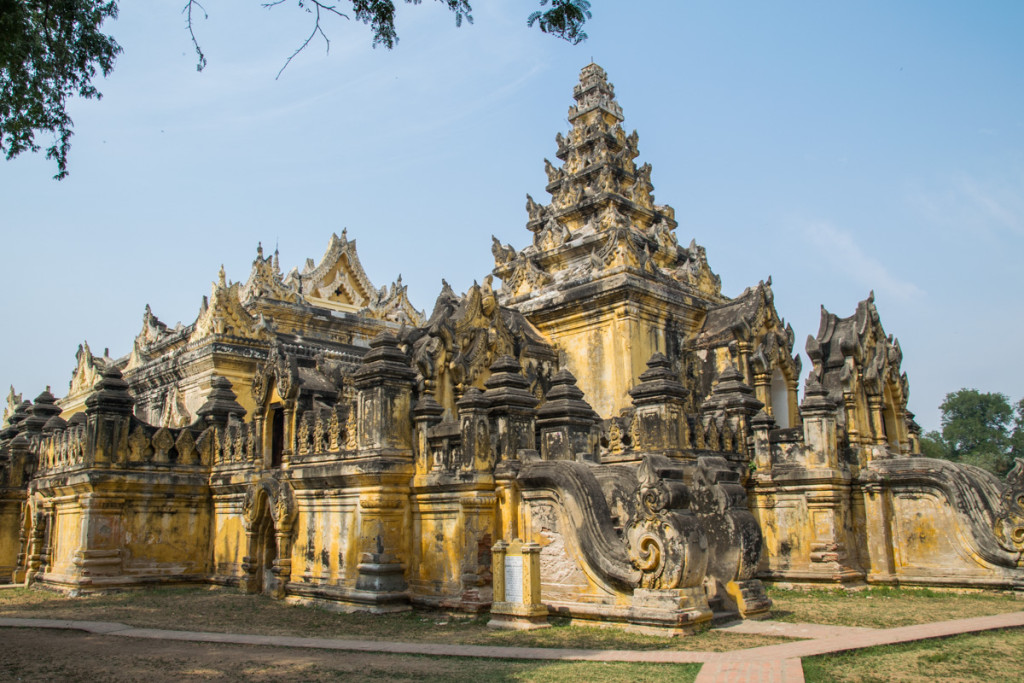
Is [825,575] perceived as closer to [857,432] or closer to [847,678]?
[857,432]

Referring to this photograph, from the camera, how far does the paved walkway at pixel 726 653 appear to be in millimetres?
8905

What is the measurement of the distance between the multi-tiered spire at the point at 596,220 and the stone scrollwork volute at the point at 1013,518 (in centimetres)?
1015

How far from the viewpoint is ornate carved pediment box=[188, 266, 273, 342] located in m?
26.1

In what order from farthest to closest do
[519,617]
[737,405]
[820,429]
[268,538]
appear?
[737,405] → [820,429] → [268,538] → [519,617]

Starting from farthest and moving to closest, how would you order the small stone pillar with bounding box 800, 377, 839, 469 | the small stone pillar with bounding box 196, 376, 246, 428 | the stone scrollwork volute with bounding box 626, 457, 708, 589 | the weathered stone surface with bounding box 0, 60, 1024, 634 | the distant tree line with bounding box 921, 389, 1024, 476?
the distant tree line with bounding box 921, 389, 1024, 476 < the small stone pillar with bounding box 196, 376, 246, 428 < the small stone pillar with bounding box 800, 377, 839, 469 < the weathered stone surface with bounding box 0, 60, 1024, 634 < the stone scrollwork volute with bounding box 626, 457, 708, 589

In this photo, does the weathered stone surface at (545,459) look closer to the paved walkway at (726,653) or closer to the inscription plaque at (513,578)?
the inscription plaque at (513,578)

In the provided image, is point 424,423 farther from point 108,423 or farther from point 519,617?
point 108,423

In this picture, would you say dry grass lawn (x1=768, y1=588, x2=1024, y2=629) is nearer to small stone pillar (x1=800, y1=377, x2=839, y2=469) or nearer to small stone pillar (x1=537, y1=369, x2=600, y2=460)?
small stone pillar (x1=800, y1=377, x2=839, y2=469)

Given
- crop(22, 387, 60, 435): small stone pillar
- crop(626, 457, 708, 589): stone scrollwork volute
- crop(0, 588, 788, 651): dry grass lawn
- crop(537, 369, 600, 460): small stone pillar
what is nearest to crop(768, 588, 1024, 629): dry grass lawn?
crop(626, 457, 708, 589): stone scrollwork volute

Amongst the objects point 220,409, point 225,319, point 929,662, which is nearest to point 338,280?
point 225,319

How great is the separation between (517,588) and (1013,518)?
32.4 feet

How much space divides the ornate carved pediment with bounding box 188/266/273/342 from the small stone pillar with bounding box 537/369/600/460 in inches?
532

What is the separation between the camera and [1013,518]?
52.6ft

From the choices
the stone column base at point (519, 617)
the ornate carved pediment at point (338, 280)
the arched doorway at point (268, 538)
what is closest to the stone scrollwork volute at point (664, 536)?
the stone column base at point (519, 617)
